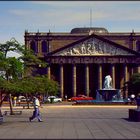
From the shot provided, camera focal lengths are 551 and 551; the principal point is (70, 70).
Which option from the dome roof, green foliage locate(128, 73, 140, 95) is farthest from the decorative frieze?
green foliage locate(128, 73, 140, 95)

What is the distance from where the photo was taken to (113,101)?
90.8 m

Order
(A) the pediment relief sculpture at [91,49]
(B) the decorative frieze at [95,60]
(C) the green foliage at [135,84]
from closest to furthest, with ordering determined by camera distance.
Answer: (C) the green foliage at [135,84] < (A) the pediment relief sculpture at [91,49] < (B) the decorative frieze at [95,60]

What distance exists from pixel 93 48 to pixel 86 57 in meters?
3.22

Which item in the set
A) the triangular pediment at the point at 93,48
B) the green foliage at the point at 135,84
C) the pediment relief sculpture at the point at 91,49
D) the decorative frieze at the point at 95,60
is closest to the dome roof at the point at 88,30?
the triangular pediment at the point at 93,48

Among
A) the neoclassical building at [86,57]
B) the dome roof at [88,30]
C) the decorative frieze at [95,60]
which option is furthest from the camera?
the dome roof at [88,30]

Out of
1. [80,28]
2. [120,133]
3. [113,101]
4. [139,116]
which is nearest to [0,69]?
[139,116]

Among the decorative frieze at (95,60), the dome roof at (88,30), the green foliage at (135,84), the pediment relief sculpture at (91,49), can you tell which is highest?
the dome roof at (88,30)

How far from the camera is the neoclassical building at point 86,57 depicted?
5719 inches

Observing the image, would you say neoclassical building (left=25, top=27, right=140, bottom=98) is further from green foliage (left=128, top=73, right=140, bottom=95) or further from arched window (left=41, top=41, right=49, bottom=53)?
green foliage (left=128, top=73, right=140, bottom=95)

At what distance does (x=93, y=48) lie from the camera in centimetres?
14550

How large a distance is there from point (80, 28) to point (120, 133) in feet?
465

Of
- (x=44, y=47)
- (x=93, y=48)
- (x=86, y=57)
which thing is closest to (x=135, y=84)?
(x=93, y=48)

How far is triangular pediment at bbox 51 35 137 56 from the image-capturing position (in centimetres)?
14525

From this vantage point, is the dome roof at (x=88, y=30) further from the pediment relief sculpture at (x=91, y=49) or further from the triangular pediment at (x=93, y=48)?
the pediment relief sculpture at (x=91, y=49)
